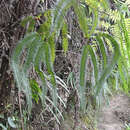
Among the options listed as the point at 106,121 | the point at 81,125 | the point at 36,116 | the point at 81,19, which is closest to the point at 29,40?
the point at 81,19

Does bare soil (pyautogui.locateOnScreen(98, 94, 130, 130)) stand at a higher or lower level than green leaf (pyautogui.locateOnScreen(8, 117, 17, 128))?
lower

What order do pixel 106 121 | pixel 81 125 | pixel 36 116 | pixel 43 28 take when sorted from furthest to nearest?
pixel 106 121, pixel 81 125, pixel 36 116, pixel 43 28

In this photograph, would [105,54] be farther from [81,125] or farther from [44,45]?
[81,125]

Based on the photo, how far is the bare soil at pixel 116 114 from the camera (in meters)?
2.24

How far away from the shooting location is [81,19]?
569 mm

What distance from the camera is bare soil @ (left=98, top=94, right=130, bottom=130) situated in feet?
7.36

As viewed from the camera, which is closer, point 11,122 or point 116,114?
point 11,122

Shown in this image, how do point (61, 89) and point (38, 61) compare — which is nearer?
point (38, 61)

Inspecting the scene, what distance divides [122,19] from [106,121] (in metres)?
1.68

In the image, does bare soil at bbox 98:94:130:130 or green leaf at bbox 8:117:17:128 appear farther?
bare soil at bbox 98:94:130:130

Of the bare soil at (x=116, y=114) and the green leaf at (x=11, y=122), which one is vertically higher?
the green leaf at (x=11, y=122)

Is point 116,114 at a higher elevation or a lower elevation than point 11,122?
lower

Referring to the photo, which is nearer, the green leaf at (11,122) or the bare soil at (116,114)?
the green leaf at (11,122)

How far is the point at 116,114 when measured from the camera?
2.54 metres
